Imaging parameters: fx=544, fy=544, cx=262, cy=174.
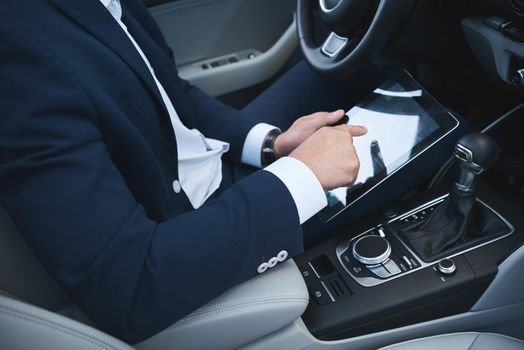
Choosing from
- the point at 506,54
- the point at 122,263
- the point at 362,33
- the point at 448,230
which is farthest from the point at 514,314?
the point at 122,263

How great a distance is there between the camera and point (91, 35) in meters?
0.73

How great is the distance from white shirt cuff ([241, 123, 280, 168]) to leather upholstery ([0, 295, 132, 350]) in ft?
1.91

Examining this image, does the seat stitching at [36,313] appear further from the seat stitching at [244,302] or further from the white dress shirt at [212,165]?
the white dress shirt at [212,165]

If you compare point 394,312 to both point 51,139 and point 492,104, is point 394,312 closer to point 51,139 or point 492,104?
point 51,139

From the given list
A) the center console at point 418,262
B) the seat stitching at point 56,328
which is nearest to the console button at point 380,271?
the center console at point 418,262

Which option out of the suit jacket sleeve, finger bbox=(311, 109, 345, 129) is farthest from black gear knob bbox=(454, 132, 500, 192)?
the suit jacket sleeve

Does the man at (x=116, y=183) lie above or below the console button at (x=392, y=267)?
above

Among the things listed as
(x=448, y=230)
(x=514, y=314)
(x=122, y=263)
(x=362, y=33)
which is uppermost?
(x=362, y=33)

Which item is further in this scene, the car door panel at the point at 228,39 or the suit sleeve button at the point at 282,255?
the car door panel at the point at 228,39

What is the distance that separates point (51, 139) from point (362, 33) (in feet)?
2.04

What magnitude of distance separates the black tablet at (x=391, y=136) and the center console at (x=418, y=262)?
80 millimetres

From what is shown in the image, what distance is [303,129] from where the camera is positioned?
1.05 meters

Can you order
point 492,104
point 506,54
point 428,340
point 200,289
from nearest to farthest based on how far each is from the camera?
point 200,289, point 428,340, point 506,54, point 492,104

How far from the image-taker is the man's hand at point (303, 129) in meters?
1.05
